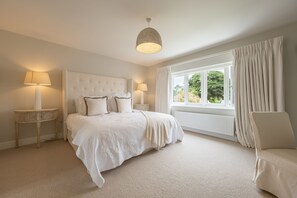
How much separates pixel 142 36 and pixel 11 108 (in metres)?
3.02

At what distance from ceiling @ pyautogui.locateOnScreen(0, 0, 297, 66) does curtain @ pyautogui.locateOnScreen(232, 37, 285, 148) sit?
393 millimetres

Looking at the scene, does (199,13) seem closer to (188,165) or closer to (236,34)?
(236,34)

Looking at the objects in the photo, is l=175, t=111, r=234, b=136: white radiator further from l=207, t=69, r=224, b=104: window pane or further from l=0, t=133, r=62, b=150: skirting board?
l=0, t=133, r=62, b=150: skirting board

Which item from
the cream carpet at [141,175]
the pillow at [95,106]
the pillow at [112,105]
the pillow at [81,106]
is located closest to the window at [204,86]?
the cream carpet at [141,175]

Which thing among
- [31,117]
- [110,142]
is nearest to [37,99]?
[31,117]

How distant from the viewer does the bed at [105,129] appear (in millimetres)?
1743

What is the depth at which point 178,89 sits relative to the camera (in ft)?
15.2

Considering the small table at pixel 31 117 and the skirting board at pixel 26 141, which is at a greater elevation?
the small table at pixel 31 117

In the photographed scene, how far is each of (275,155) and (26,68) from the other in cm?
438

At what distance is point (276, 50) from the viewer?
2.45m

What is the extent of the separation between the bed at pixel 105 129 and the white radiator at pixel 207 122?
34.4 inches

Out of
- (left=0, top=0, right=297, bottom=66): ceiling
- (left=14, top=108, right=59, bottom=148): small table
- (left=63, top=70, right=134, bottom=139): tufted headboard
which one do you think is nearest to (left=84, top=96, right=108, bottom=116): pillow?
(left=63, top=70, right=134, bottom=139): tufted headboard

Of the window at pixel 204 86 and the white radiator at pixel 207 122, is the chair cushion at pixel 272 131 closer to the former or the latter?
the white radiator at pixel 207 122

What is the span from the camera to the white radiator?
125 inches
